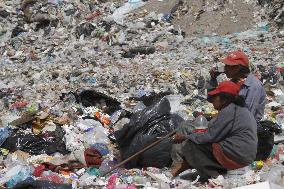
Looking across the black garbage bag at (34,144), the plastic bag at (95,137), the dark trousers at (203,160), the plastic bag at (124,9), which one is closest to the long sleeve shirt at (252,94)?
the dark trousers at (203,160)

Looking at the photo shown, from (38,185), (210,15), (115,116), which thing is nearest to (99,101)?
(115,116)

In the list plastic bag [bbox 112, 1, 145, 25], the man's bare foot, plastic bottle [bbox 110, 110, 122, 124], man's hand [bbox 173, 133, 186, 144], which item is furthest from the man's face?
plastic bag [bbox 112, 1, 145, 25]

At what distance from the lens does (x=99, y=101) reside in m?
7.20

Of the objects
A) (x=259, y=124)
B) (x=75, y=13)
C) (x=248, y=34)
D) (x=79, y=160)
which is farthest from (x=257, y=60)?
(x=75, y=13)

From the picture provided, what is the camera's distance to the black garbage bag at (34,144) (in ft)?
19.1

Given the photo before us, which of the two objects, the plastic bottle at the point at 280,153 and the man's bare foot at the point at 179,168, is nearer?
the man's bare foot at the point at 179,168

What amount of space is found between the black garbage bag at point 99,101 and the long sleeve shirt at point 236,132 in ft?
9.01

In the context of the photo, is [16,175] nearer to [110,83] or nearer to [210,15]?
[110,83]

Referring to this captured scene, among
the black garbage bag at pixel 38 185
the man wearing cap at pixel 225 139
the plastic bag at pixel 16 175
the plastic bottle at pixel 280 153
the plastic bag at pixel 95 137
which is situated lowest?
the plastic bag at pixel 95 137

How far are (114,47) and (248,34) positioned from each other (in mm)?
2985

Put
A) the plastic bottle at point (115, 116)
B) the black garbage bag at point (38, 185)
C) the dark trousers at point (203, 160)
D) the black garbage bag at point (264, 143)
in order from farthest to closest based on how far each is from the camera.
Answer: the plastic bottle at point (115, 116)
the black garbage bag at point (264, 143)
the dark trousers at point (203, 160)
the black garbage bag at point (38, 185)

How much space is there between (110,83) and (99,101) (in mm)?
1272

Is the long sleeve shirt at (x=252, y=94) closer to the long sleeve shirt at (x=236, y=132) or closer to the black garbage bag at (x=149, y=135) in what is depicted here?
the long sleeve shirt at (x=236, y=132)

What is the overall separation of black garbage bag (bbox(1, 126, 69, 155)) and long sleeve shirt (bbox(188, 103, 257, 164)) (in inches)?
81.4
